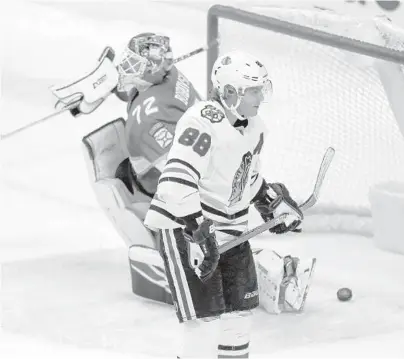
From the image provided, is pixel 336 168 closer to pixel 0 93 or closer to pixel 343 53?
pixel 343 53

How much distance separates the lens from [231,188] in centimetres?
410

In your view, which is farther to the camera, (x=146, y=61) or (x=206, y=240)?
(x=146, y=61)

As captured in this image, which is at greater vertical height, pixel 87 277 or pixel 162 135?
pixel 162 135

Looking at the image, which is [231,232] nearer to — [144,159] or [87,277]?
[144,159]

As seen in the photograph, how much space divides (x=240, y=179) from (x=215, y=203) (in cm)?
12

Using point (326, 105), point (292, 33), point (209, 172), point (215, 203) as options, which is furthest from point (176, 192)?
point (326, 105)

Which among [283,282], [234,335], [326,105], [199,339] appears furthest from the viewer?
[326,105]

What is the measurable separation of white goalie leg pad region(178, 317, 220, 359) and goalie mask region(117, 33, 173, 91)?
1093 millimetres

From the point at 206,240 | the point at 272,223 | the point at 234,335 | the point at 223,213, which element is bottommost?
the point at 234,335

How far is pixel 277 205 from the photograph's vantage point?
4375 mm

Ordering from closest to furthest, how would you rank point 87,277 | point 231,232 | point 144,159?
point 231,232 < point 144,159 < point 87,277

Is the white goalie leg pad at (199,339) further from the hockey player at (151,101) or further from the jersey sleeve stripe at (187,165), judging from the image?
the hockey player at (151,101)

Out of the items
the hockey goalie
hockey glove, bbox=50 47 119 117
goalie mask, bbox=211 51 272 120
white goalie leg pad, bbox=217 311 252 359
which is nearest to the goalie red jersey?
the hockey goalie

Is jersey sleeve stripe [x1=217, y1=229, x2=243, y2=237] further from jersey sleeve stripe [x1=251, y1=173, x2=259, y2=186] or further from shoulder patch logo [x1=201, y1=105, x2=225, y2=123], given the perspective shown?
shoulder patch logo [x1=201, y1=105, x2=225, y2=123]
